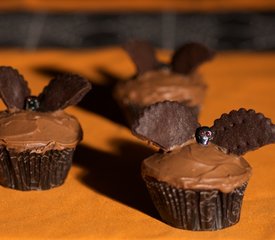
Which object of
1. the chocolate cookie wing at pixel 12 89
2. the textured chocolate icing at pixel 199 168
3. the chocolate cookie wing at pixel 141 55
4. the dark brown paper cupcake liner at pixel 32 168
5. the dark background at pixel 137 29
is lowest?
the dark background at pixel 137 29

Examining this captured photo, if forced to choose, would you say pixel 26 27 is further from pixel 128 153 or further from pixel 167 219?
pixel 167 219

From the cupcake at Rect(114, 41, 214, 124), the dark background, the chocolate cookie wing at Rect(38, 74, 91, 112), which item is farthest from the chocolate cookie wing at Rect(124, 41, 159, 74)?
the dark background

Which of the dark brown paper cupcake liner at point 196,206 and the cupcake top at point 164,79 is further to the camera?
the cupcake top at point 164,79

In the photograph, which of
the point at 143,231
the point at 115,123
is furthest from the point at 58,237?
the point at 115,123

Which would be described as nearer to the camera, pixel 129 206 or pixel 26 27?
pixel 129 206

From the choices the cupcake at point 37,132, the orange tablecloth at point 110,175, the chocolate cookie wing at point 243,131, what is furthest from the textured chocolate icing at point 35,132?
the chocolate cookie wing at point 243,131

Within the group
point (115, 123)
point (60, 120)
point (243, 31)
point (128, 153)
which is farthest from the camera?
point (243, 31)

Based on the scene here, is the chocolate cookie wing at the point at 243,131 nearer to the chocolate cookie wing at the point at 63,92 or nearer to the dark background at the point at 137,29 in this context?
the chocolate cookie wing at the point at 63,92
